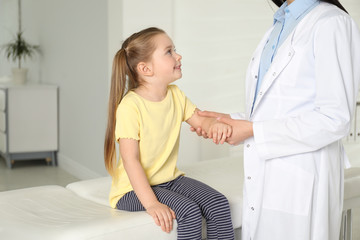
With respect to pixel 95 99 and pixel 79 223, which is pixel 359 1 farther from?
pixel 79 223

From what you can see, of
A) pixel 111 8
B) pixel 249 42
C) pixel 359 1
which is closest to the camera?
pixel 111 8

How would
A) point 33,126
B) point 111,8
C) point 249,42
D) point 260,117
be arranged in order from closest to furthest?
point 260,117 → point 111,8 → point 249,42 → point 33,126

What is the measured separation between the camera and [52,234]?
1.68 meters

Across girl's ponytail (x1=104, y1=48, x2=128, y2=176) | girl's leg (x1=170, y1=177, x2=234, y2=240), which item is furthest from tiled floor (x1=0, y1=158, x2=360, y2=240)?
girl's leg (x1=170, y1=177, x2=234, y2=240)

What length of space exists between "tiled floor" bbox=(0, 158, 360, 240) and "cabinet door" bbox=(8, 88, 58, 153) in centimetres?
17

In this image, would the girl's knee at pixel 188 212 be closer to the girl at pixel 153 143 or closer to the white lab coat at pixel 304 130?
the girl at pixel 153 143

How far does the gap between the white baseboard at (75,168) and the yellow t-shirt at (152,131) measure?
2.29 meters

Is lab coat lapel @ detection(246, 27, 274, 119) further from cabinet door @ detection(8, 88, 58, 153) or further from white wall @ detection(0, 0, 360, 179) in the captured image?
cabinet door @ detection(8, 88, 58, 153)

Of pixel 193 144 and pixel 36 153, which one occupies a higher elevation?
pixel 193 144

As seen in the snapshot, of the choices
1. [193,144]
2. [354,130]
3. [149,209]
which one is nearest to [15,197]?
[149,209]

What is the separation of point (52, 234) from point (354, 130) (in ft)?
9.94

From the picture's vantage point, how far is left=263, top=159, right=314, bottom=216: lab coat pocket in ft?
5.13

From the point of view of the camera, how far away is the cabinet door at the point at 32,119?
4797 millimetres

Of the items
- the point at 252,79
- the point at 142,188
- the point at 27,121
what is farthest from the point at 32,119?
the point at 252,79
